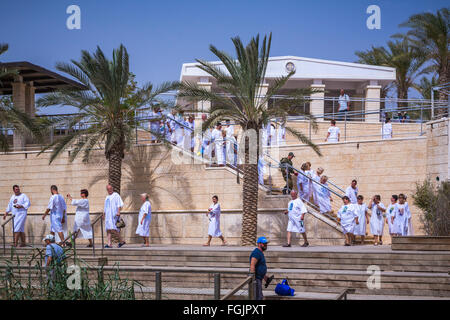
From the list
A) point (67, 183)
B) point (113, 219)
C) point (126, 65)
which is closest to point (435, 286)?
point (113, 219)

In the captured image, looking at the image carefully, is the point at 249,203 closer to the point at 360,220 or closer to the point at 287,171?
the point at 287,171

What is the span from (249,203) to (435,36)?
45.5 ft

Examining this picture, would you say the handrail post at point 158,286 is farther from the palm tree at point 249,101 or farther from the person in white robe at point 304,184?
the person in white robe at point 304,184

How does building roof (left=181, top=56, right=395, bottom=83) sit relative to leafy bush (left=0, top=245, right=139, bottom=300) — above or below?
above

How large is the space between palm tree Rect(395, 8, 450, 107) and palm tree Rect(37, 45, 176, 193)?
1294 centimetres

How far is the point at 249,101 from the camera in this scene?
17.9 m

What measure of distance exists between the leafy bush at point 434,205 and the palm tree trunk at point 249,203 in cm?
495

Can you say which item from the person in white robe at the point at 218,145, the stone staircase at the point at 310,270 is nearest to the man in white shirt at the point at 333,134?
the person in white robe at the point at 218,145

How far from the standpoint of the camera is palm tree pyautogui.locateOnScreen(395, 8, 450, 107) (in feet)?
86.3

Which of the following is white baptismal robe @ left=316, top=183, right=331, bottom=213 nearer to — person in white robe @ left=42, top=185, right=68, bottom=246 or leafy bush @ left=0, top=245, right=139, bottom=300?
person in white robe @ left=42, top=185, right=68, bottom=246

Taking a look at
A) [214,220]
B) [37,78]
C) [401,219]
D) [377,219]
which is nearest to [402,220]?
[401,219]

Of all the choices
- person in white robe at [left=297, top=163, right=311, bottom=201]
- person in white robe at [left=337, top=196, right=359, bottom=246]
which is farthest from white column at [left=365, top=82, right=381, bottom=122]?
person in white robe at [left=337, top=196, right=359, bottom=246]

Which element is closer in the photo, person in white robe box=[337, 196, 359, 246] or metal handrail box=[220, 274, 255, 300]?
metal handrail box=[220, 274, 255, 300]
